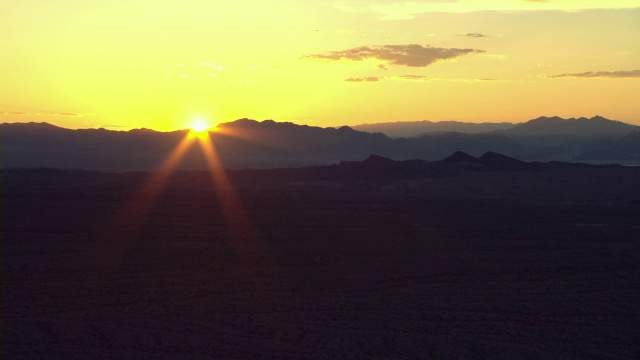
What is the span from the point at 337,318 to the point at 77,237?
1339cm

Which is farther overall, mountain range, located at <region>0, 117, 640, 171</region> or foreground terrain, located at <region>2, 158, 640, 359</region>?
mountain range, located at <region>0, 117, 640, 171</region>

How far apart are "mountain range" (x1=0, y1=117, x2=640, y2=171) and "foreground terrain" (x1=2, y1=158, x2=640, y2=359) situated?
7027 cm

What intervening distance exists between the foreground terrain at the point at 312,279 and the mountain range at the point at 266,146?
70270mm

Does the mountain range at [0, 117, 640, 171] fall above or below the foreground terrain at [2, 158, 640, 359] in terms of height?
above

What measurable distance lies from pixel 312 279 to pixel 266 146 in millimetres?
117564

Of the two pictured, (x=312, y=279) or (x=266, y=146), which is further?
(x=266, y=146)

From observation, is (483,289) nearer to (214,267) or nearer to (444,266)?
(444,266)

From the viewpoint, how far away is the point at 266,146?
13712cm

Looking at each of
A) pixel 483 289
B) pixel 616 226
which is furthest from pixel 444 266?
pixel 616 226

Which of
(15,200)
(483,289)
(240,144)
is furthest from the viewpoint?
(240,144)

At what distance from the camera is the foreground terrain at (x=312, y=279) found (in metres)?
14.3

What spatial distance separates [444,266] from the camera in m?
22.2

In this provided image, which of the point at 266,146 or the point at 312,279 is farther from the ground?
the point at 266,146

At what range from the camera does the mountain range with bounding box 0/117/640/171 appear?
385 ft
